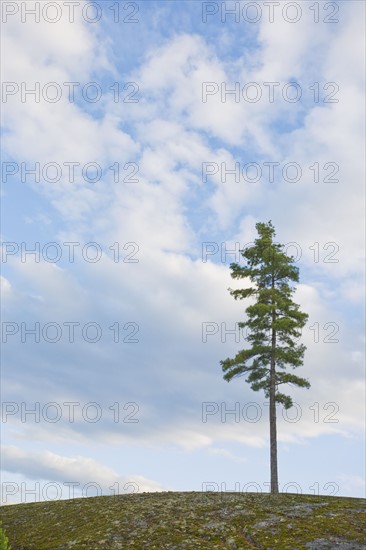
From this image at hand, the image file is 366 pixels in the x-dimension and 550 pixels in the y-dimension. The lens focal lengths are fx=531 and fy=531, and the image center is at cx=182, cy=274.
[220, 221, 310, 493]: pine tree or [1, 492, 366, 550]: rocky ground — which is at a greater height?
[220, 221, 310, 493]: pine tree

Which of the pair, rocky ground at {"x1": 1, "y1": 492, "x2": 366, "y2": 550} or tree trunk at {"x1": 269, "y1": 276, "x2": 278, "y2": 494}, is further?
tree trunk at {"x1": 269, "y1": 276, "x2": 278, "y2": 494}

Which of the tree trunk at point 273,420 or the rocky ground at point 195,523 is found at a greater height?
the tree trunk at point 273,420

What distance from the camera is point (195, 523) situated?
26141 millimetres

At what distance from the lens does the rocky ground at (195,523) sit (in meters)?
23.5

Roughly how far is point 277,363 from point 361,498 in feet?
32.6

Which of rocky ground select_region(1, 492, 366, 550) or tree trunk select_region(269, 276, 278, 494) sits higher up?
tree trunk select_region(269, 276, 278, 494)

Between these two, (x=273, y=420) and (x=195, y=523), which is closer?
(x=195, y=523)

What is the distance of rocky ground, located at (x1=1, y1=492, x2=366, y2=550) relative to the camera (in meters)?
23.5

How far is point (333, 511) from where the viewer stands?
2783 cm

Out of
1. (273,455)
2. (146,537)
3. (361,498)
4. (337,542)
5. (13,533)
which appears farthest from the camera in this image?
(273,455)

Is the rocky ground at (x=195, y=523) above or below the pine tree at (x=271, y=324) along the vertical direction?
below

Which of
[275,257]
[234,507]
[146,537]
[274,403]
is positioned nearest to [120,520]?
[146,537]

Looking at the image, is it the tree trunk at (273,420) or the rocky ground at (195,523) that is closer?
the rocky ground at (195,523)

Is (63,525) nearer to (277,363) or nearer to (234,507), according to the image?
(234,507)
